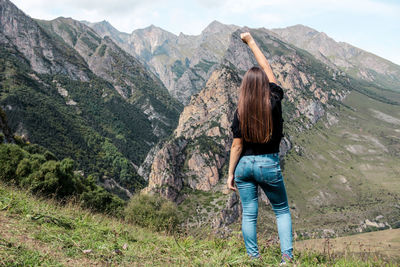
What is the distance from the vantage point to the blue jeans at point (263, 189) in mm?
4254

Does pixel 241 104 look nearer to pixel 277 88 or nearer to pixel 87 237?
pixel 277 88

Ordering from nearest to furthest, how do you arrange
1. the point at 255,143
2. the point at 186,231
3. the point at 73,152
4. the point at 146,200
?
the point at 255,143 → the point at 186,231 → the point at 146,200 → the point at 73,152

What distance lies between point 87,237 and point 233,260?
9.98 feet

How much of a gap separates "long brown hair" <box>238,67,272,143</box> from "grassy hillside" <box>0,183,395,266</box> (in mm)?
2074

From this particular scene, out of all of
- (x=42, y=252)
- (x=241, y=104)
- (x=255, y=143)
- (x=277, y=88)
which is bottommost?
(x=42, y=252)

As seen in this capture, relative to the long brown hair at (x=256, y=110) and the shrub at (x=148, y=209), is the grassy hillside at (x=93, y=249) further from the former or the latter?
the shrub at (x=148, y=209)

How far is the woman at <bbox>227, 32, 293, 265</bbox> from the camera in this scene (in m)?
4.25

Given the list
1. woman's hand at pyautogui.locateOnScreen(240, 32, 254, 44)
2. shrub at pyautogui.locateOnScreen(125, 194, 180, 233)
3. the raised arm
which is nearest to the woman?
the raised arm

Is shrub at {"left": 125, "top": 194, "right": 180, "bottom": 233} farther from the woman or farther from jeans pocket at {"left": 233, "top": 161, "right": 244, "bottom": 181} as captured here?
jeans pocket at {"left": 233, "top": 161, "right": 244, "bottom": 181}

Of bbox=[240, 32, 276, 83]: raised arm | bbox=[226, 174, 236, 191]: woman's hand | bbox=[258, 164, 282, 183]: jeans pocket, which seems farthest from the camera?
bbox=[240, 32, 276, 83]: raised arm

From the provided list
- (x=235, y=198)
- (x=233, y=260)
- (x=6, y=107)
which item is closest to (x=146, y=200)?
(x=233, y=260)

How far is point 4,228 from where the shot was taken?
455 cm

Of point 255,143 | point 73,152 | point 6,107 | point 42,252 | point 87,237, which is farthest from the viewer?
point 73,152

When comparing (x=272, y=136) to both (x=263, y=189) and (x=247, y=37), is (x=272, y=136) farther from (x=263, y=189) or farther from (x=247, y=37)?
(x=247, y=37)
